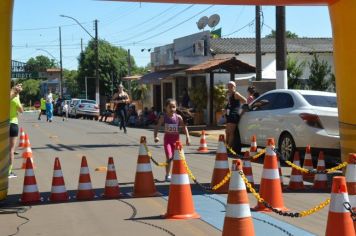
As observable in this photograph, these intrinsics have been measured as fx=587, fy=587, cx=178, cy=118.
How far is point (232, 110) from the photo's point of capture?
15516 mm

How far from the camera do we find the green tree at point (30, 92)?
469 feet

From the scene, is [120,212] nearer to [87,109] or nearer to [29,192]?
[29,192]

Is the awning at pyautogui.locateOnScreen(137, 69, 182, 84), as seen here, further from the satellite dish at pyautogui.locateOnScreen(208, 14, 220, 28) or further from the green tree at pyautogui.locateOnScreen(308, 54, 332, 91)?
the green tree at pyautogui.locateOnScreen(308, 54, 332, 91)

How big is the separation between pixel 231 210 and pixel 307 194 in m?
4.16

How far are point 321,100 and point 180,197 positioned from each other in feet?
23.0

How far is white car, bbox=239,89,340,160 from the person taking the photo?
41.8 feet

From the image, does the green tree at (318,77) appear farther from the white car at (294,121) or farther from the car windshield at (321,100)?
the car windshield at (321,100)

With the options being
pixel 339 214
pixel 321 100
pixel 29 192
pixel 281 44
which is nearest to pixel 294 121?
pixel 321 100

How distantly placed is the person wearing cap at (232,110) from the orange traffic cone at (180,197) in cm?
782

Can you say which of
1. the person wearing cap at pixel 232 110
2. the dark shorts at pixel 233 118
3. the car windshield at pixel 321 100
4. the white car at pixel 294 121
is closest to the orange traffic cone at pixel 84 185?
the white car at pixel 294 121

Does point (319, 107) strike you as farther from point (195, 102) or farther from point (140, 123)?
point (140, 123)

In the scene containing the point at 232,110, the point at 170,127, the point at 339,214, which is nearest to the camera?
the point at 339,214

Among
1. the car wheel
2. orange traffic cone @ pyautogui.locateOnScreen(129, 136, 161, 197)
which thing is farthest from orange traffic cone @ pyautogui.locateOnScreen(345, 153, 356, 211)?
the car wheel

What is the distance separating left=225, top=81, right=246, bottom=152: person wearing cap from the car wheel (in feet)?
6.18
